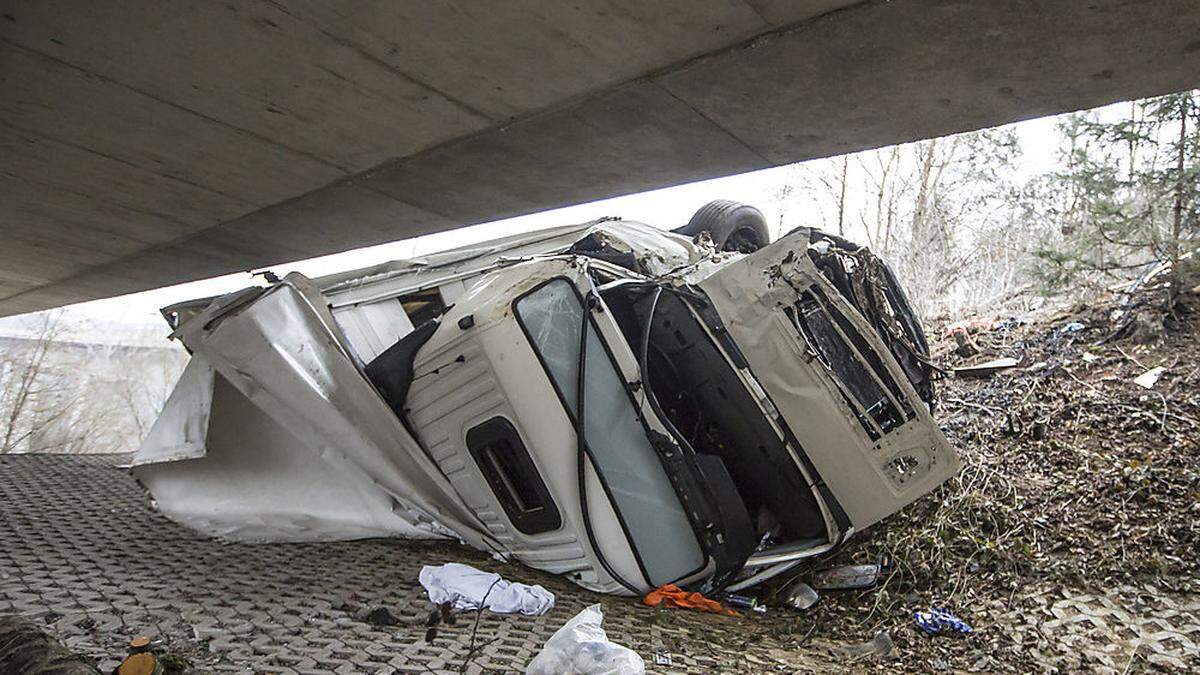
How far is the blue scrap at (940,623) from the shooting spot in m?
3.13

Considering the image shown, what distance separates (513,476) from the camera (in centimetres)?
337

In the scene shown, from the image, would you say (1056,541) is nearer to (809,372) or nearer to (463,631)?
(809,372)

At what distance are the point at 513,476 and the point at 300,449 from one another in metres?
1.45

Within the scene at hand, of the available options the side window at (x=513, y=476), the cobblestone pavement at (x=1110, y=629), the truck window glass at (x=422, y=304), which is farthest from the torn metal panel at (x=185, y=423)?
the cobblestone pavement at (x=1110, y=629)

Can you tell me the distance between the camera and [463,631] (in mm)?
2584

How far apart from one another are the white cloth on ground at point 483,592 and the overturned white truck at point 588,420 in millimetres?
353

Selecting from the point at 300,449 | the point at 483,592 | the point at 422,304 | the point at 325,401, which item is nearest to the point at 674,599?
the point at 483,592

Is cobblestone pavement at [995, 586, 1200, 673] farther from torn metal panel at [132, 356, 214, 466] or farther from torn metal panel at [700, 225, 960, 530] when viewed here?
torn metal panel at [132, 356, 214, 466]

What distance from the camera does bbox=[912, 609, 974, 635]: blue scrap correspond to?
3.13 meters

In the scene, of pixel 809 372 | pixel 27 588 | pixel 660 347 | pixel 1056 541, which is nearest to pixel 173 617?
pixel 27 588

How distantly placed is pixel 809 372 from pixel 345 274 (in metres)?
3.32

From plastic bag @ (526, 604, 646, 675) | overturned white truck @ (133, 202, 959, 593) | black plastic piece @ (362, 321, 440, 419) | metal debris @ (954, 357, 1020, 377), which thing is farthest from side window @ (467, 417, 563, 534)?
metal debris @ (954, 357, 1020, 377)

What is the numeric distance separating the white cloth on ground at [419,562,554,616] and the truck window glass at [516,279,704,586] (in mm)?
500

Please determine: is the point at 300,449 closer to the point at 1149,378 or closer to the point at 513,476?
the point at 513,476
